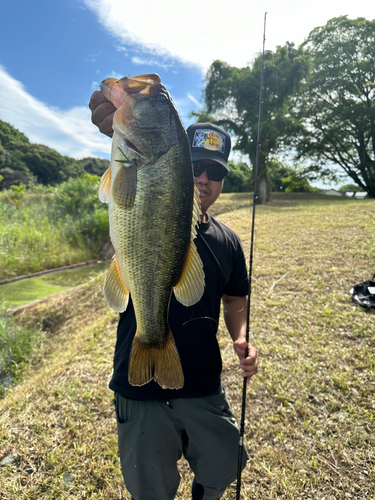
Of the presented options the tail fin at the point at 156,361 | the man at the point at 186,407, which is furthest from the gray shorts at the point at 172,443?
the tail fin at the point at 156,361

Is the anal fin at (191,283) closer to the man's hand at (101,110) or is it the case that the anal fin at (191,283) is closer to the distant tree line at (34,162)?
the man's hand at (101,110)

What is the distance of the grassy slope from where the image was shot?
2.08m

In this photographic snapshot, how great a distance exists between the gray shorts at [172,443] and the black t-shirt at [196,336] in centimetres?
8

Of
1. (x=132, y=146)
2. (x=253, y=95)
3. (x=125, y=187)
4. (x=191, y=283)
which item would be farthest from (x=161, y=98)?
(x=253, y=95)

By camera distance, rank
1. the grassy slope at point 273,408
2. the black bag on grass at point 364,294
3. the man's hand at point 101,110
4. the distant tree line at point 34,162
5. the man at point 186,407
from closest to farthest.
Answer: the man's hand at point 101,110 < the man at point 186,407 < the grassy slope at point 273,408 < the black bag on grass at point 364,294 < the distant tree line at point 34,162

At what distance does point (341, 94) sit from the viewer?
2030cm

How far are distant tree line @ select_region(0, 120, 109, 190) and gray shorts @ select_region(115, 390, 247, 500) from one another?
4402 centimetres

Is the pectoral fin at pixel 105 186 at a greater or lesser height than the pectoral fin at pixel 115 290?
greater

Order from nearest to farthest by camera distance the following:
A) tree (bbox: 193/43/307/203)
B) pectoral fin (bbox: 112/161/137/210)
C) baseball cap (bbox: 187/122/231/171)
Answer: pectoral fin (bbox: 112/161/137/210) → baseball cap (bbox: 187/122/231/171) → tree (bbox: 193/43/307/203)

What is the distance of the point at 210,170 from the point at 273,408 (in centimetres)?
230

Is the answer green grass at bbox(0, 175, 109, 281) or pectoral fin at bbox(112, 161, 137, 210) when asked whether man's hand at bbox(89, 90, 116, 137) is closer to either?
pectoral fin at bbox(112, 161, 137, 210)

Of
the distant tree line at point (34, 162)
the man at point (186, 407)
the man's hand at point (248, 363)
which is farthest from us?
the distant tree line at point (34, 162)

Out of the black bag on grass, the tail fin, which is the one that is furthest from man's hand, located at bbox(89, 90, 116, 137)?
the black bag on grass

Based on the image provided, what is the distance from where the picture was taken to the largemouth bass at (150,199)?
1.05 meters
